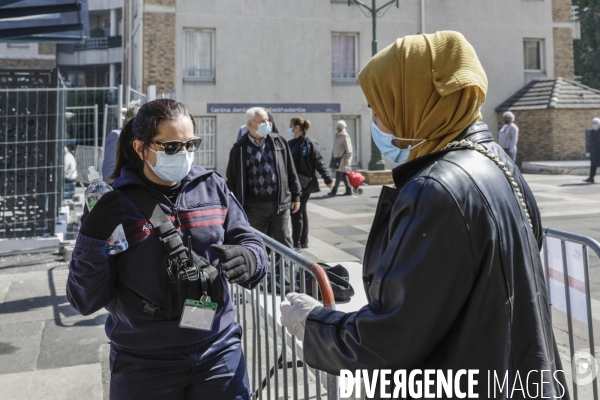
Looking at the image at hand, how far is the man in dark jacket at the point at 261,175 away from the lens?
6.62 m

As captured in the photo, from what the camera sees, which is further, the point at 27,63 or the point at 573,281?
the point at 27,63

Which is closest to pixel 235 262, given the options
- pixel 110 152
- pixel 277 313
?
pixel 277 313

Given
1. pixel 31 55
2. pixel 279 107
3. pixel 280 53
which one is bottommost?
pixel 279 107

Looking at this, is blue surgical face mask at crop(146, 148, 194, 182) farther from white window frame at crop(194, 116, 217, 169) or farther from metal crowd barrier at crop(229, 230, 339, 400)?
white window frame at crop(194, 116, 217, 169)

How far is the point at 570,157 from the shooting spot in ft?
84.4

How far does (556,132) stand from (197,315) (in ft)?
84.0

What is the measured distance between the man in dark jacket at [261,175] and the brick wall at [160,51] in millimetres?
17197

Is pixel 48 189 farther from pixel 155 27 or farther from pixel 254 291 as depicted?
pixel 155 27

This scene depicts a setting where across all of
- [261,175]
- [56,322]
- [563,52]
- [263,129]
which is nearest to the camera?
[56,322]

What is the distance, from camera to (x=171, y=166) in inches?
102

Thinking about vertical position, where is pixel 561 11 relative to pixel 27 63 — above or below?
below

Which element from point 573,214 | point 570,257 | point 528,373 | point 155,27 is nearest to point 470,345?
point 528,373

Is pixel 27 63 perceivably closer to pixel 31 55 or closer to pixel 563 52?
pixel 31 55

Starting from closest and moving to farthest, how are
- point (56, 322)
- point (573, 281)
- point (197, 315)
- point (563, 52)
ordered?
1. point (197, 315)
2. point (573, 281)
3. point (56, 322)
4. point (563, 52)
